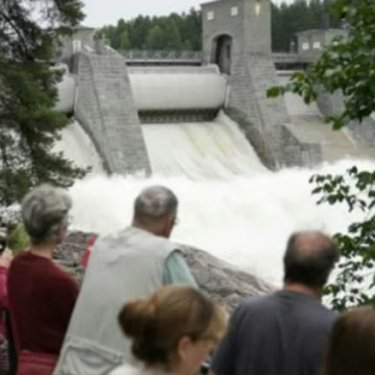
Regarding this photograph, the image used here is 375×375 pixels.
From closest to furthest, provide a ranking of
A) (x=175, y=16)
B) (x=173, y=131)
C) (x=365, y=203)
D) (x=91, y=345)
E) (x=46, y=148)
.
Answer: (x=91, y=345), (x=365, y=203), (x=46, y=148), (x=173, y=131), (x=175, y=16)

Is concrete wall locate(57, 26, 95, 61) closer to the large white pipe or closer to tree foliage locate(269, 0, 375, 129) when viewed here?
the large white pipe

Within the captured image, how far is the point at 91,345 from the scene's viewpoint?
2877 mm

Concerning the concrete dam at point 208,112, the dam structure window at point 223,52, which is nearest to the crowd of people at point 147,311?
the concrete dam at point 208,112

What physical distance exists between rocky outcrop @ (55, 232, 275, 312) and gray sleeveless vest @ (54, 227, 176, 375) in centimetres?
611

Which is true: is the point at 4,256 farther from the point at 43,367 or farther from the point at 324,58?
the point at 324,58

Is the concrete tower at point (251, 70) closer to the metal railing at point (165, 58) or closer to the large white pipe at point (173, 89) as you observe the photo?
the metal railing at point (165, 58)

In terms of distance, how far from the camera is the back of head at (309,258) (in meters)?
2.57

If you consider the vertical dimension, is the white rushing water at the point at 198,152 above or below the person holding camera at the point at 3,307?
below

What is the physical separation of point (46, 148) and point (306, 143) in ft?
36.6

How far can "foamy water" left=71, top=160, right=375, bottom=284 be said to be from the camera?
18.0m

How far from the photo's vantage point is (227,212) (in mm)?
19656

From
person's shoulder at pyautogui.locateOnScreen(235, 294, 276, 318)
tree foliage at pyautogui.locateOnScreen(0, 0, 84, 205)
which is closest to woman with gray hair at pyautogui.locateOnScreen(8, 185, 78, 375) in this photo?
person's shoulder at pyautogui.locateOnScreen(235, 294, 276, 318)

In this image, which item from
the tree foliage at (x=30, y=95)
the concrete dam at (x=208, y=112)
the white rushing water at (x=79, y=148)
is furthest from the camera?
the concrete dam at (x=208, y=112)

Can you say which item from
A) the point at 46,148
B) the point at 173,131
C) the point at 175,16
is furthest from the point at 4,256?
the point at 175,16
